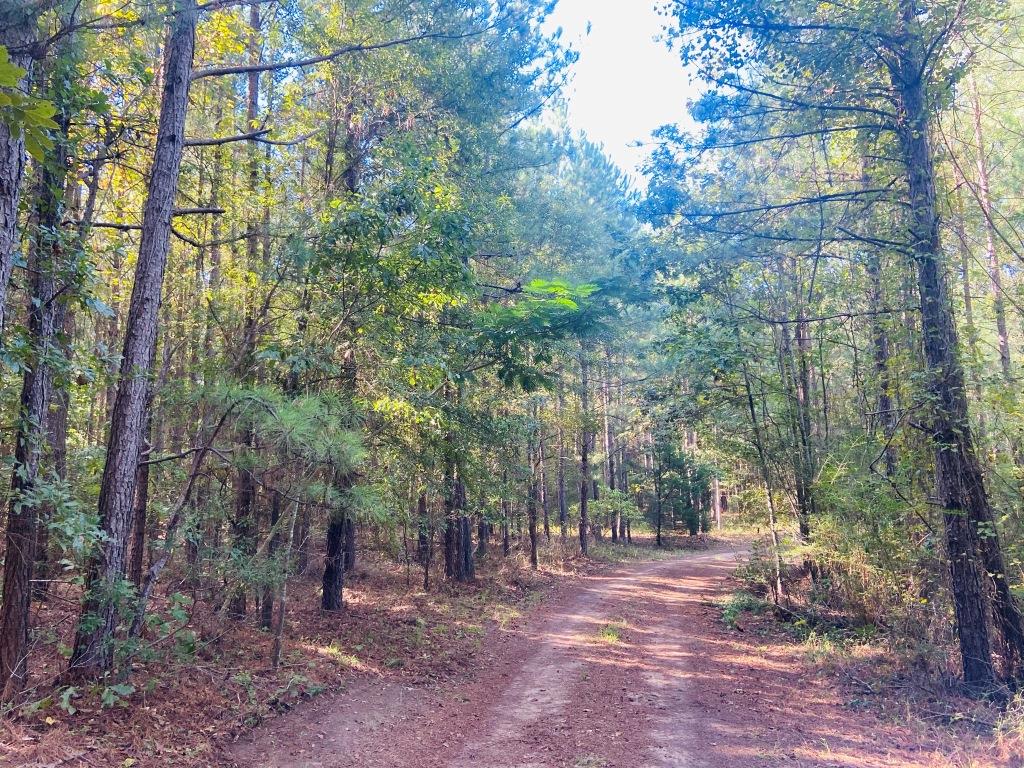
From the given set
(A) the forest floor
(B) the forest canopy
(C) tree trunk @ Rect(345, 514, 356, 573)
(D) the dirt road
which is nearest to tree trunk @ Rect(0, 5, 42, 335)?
(B) the forest canopy

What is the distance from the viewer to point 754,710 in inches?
271

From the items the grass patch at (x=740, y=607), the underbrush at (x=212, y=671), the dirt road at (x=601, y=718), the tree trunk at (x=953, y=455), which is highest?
the tree trunk at (x=953, y=455)

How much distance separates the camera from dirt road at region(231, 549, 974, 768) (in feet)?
18.1

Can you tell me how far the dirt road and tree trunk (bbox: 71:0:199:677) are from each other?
1.77 meters

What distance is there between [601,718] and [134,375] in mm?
6273

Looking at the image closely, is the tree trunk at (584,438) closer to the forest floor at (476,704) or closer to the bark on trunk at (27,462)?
the forest floor at (476,704)

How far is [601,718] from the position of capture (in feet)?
21.7

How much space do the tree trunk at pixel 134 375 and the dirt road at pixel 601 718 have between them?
5.82ft

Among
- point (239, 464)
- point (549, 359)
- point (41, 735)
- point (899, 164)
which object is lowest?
point (41, 735)

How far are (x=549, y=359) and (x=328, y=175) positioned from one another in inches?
194

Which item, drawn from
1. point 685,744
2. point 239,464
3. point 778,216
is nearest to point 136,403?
point 239,464

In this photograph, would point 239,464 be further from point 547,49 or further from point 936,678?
point 547,49

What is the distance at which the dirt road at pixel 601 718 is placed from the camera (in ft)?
18.1

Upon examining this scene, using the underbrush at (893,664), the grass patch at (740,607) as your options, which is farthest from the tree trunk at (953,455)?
the grass patch at (740,607)
